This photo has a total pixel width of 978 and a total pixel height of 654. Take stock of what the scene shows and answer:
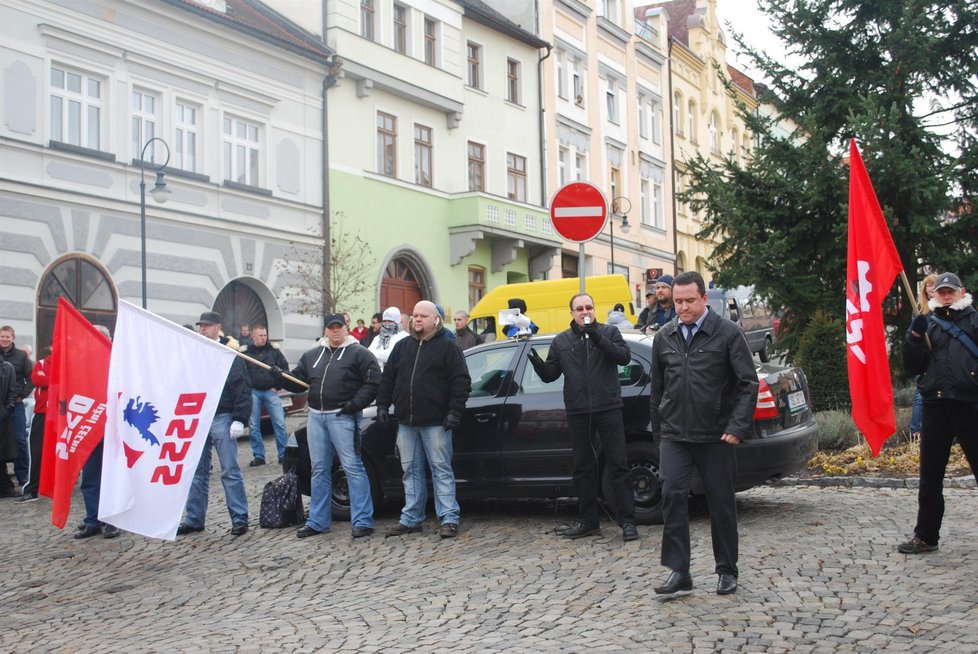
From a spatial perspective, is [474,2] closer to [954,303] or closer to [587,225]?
[587,225]

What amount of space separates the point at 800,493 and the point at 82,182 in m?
16.5

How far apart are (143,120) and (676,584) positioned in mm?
20413

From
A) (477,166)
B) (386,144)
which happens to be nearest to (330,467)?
(386,144)

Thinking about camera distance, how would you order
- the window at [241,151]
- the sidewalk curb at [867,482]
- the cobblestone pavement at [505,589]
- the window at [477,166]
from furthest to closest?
the window at [477,166] → the window at [241,151] → the sidewalk curb at [867,482] → the cobblestone pavement at [505,589]

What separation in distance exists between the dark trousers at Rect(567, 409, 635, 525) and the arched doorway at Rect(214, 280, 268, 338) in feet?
59.7

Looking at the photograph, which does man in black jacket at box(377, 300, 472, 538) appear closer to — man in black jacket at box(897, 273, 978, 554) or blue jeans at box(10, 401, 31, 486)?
man in black jacket at box(897, 273, 978, 554)

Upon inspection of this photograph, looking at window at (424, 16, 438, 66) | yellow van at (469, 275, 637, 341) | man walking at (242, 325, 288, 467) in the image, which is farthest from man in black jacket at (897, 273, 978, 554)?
window at (424, 16, 438, 66)

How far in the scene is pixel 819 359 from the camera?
15578 millimetres

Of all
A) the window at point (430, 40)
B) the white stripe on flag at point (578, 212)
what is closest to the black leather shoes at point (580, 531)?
the white stripe on flag at point (578, 212)

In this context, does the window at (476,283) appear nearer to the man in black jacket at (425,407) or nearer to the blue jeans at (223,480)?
the blue jeans at (223,480)

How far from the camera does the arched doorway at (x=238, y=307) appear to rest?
2683 centimetres

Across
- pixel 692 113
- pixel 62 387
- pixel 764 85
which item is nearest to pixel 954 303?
pixel 62 387

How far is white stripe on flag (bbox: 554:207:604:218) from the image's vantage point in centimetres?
1138

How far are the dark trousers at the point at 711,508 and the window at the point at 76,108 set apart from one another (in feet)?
61.1
